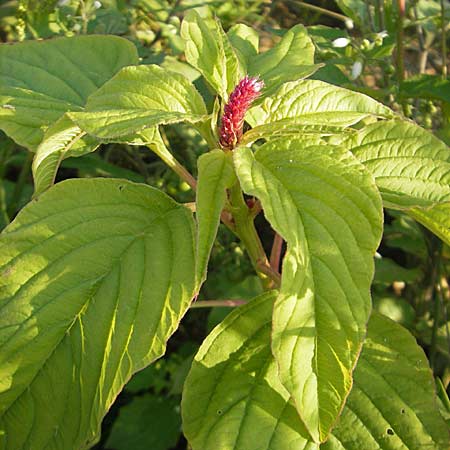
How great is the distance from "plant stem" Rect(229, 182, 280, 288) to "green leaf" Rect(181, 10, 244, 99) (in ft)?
0.40

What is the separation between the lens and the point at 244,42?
3.28ft

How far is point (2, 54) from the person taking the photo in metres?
0.98

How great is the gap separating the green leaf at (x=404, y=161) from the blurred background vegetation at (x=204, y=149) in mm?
386

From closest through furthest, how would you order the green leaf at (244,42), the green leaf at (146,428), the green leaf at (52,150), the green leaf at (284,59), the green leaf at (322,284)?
the green leaf at (322,284)
the green leaf at (52,150)
the green leaf at (284,59)
the green leaf at (244,42)
the green leaf at (146,428)

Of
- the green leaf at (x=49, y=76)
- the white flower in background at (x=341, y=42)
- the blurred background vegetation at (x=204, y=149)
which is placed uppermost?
the green leaf at (x=49, y=76)

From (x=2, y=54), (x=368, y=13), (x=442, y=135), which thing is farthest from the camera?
(x=368, y=13)

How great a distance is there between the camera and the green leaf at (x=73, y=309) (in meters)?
0.71

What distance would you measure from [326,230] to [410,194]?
17 centimetres

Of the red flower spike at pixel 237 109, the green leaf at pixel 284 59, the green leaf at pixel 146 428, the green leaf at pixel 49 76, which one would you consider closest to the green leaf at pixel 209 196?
the red flower spike at pixel 237 109

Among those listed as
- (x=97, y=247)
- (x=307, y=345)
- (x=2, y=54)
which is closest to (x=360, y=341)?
(x=307, y=345)

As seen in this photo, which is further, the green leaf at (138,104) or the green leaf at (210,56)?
the green leaf at (210,56)

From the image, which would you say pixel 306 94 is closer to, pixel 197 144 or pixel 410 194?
pixel 410 194

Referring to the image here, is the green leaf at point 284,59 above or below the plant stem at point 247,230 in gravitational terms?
above

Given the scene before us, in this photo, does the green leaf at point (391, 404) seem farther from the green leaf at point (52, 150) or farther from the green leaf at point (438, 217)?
the green leaf at point (52, 150)
